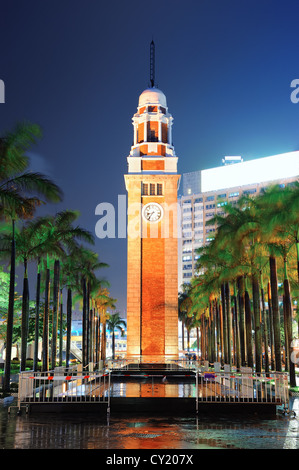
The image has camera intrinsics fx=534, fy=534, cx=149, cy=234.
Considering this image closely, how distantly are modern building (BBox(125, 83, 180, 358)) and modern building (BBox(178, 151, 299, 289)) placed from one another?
73509 mm

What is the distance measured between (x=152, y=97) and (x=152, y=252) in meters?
19.5

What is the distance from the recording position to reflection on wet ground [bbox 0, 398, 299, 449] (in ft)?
42.6

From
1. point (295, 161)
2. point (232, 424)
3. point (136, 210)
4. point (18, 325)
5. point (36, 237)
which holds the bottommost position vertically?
point (232, 424)

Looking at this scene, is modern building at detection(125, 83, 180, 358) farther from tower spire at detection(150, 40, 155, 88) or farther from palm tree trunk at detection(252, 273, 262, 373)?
palm tree trunk at detection(252, 273, 262, 373)

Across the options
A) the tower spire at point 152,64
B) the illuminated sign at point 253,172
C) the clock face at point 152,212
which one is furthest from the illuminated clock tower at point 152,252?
the illuminated sign at point 253,172

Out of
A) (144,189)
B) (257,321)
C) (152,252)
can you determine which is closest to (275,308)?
(257,321)

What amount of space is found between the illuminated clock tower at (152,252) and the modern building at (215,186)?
2894 inches

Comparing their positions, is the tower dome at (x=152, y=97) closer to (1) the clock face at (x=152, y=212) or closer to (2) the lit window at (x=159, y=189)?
(2) the lit window at (x=159, y=189)

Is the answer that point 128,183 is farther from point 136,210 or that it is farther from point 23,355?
point 23,355

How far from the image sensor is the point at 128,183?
2378 inches

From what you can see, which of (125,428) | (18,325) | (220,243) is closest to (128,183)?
(18,325)

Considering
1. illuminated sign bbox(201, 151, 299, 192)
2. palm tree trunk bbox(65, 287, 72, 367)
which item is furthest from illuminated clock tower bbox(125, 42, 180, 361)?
illuminated sign bbox(201, 151, 299, 192)

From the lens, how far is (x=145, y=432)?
584 inches
